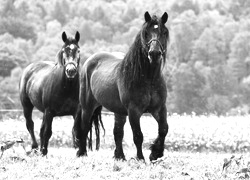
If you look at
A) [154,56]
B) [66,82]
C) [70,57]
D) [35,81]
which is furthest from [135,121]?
[35,81]

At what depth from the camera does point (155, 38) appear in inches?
338

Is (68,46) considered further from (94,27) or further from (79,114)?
(94,27)

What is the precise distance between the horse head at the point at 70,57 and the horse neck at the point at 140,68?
1.85 m

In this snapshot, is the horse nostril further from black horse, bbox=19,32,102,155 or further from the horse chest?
black horse, bbox=19,32,102,155

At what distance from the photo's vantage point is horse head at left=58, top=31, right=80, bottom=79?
10734 millimetres

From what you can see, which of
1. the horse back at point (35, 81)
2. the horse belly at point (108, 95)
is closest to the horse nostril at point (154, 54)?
the horse belly at point (108, 95)

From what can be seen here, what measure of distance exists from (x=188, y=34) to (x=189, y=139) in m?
107

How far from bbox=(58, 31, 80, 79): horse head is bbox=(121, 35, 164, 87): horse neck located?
6.08ft

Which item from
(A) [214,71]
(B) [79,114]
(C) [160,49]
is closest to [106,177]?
(C) [160,49]

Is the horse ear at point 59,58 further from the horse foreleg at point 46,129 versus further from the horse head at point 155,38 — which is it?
the horse head at point 155,38

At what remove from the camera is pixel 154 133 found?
18.1 metres

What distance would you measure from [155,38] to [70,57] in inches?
106

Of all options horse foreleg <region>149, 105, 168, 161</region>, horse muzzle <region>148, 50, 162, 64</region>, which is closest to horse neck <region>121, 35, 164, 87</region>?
horse muzzle <region>148, 50, 162, 64</region>

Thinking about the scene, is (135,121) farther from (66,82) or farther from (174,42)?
(174,42)
